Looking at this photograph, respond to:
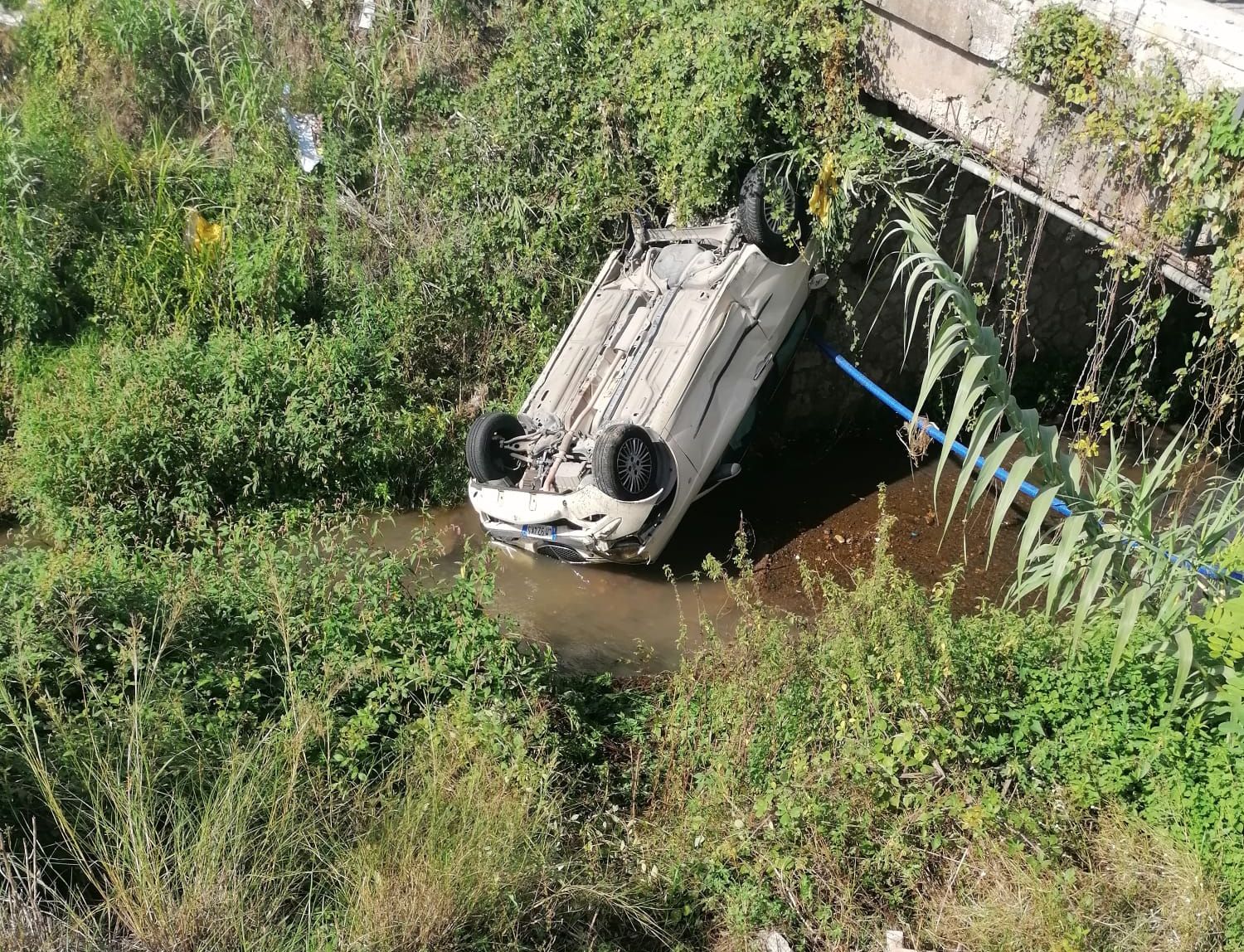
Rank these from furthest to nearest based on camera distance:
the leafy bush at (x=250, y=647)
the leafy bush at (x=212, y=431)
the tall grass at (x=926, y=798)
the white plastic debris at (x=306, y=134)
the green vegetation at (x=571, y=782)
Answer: the white plastic debris at (x=306, y=134), the leafy bush at (x=212, y=431), the leafy bush at (x=250, y=647), the tall grass at (x=926, y=798), the green vegetation at (x=571, y=782)

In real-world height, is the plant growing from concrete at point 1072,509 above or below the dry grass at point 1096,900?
above

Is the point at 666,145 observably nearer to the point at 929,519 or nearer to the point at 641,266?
the point at 641,266

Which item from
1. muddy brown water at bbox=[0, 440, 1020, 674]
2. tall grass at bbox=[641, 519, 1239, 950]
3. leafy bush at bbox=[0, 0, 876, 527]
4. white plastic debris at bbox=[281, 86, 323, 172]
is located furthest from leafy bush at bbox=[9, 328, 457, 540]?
tall grass at bbox=[641, 519, 1239, 950]

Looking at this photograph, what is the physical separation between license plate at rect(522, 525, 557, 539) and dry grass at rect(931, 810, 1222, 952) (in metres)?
3.63

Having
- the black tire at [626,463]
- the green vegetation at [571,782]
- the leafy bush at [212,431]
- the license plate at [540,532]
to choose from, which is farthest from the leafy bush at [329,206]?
the green vegetation at [571,782]

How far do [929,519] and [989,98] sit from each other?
3249 mm

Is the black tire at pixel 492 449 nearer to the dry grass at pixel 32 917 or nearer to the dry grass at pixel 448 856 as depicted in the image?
the dry grass at pixel 448 856

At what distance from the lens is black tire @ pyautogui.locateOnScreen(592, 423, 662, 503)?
6.65m

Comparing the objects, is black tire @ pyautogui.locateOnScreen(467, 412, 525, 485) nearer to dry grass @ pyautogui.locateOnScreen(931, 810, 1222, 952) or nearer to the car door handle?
the car door handle

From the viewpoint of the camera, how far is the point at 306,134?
397 inches

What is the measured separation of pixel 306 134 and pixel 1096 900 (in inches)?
370

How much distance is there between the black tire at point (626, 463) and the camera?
665cm

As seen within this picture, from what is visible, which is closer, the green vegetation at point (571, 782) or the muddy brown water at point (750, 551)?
the green vegetation at point (571, 782)

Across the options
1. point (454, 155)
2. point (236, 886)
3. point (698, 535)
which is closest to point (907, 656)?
point (236, 886)
